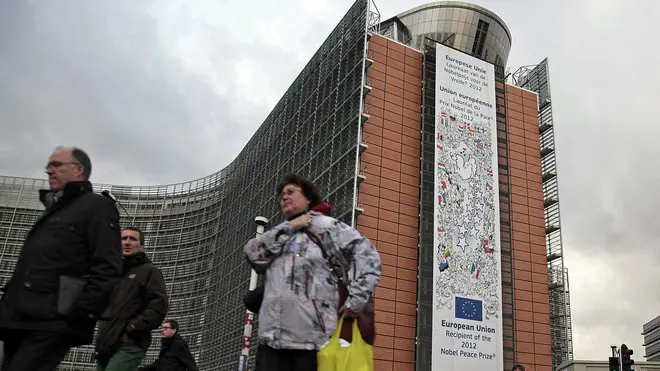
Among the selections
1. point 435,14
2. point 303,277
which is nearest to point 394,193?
point 435,14

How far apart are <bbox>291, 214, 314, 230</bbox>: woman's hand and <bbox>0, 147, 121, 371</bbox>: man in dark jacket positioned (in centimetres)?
118

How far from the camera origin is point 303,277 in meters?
4.18

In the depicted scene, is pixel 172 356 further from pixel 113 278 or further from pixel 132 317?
pixel 113 278

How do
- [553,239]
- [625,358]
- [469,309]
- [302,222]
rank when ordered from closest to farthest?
1. [302,222]
2. [625,358]
3. [469,309]
4. [553,239]

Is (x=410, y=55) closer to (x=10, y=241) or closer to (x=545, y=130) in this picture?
(x=545, y=130)

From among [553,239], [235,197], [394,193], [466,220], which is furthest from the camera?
[235,197]

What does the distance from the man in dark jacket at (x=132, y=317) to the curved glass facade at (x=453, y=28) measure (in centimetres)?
4557

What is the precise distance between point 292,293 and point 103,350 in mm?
2317

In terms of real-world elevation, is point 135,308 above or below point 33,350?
above

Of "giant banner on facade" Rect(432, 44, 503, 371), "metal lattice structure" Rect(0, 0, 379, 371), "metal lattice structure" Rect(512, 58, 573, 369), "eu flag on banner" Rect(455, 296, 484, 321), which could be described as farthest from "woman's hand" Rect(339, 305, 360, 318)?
"metal lattice structure" Rect(512, 58, 573, 369)

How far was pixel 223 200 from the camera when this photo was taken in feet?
217

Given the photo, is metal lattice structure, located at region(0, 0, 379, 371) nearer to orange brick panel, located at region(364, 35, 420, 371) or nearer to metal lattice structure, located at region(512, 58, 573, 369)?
orange brick panel, located at region(364, 35, 420, 371)

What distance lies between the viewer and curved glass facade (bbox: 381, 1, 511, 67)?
164 ft

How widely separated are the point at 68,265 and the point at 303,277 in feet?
4.94
